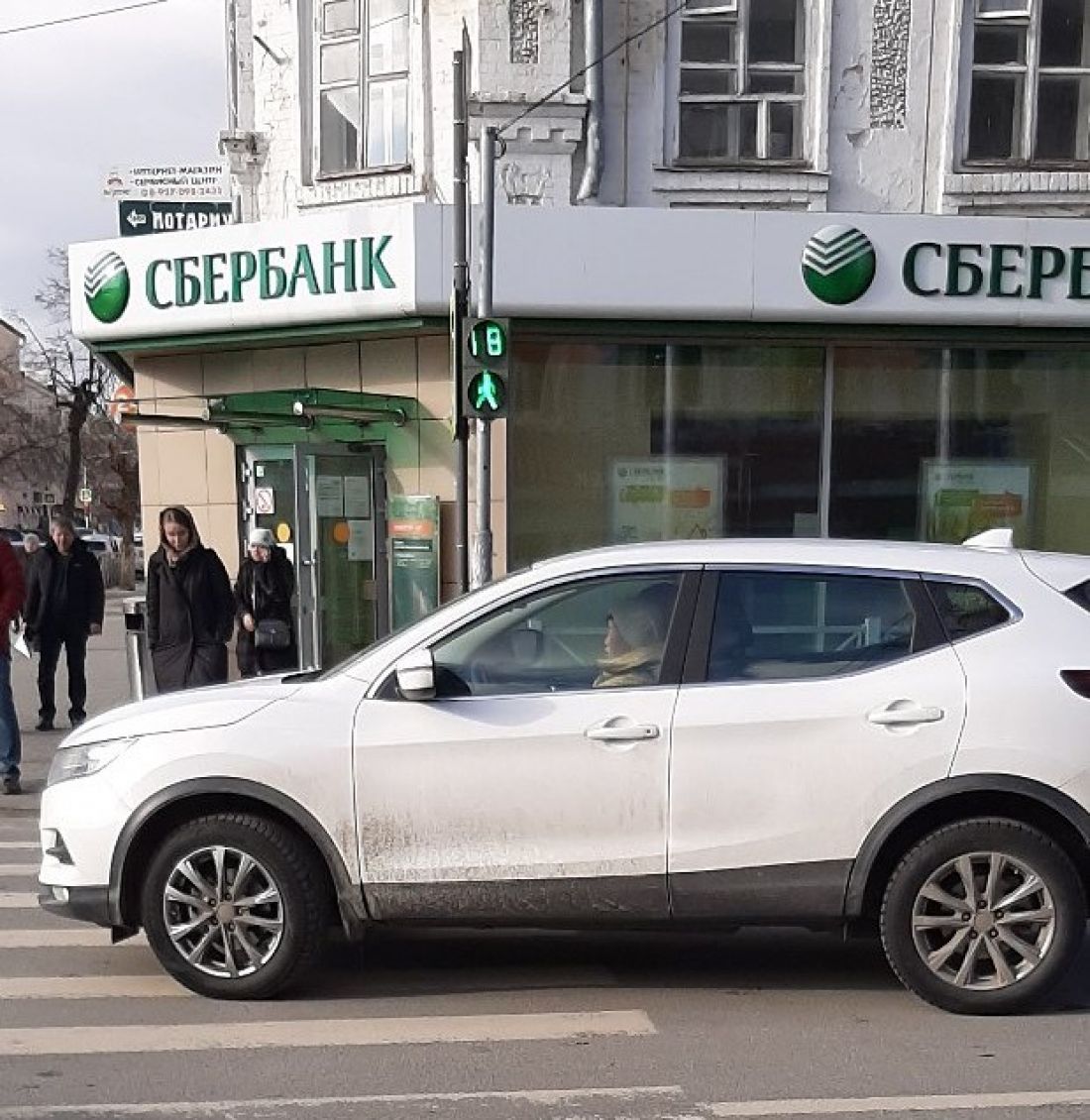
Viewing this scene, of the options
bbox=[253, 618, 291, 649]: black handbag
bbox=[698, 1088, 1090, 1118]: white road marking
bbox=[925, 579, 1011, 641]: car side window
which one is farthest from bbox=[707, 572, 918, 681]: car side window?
bbox=[253, 618, 291, 649]: black handbag

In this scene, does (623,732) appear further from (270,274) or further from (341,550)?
(270,274)

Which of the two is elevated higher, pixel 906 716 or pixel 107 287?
pixel 107 287

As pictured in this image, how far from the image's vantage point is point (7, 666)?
797 cm

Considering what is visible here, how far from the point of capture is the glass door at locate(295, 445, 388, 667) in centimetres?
1088

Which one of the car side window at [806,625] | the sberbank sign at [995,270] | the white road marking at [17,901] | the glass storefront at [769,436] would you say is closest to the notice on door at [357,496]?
the glass storefront at [769,436]

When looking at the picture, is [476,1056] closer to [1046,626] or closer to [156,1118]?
[156,1118]

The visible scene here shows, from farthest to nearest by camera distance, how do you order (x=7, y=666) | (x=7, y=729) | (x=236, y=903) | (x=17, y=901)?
(x=7, y=666)
(x=7, y=729)
(x=17, y=901)
(x=236, y=903)

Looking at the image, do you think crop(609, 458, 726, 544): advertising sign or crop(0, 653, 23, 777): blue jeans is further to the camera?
crop(609, 458, 726, 544): advertising sign

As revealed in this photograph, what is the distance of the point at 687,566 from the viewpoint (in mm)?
4531

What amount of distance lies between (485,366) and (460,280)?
1.02 metres

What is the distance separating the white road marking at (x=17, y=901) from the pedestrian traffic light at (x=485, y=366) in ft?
14.8

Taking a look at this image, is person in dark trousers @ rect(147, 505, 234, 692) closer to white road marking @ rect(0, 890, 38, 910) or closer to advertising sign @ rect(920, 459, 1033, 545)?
white road marking @ rect(0, 890, 38, 910)

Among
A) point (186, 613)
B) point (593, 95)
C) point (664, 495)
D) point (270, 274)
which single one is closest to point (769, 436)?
point (664, 495)

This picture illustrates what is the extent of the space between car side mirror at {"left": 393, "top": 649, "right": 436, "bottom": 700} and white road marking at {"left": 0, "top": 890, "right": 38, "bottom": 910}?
2.63 m
